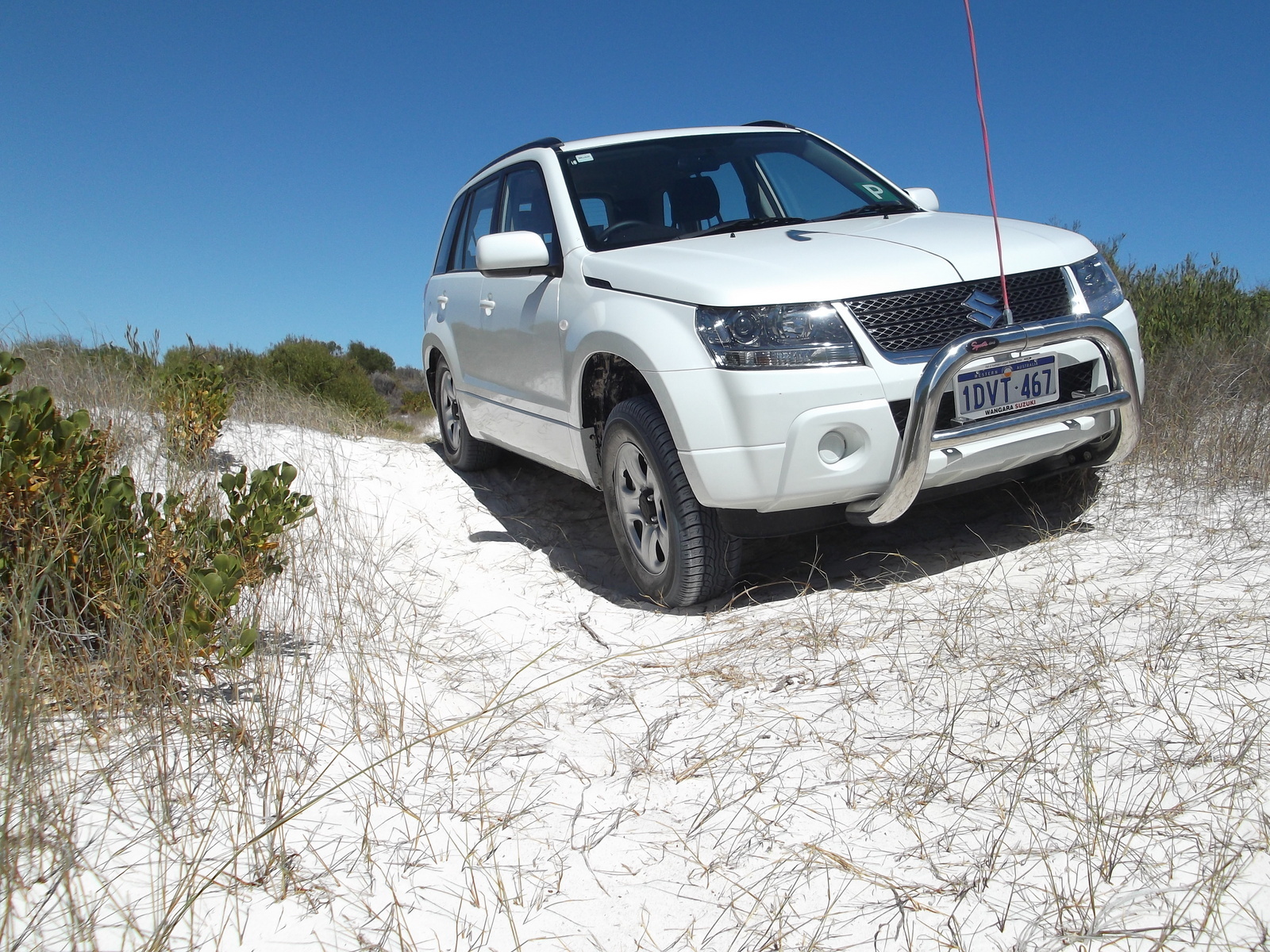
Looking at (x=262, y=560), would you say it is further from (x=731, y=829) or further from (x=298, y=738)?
(x=731, y=829)

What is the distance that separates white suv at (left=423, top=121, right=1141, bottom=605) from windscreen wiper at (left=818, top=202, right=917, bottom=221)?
1cm

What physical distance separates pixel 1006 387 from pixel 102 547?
2967mm

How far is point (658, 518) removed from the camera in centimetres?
375

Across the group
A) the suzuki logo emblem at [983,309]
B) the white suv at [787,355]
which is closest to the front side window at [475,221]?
the white suv at [787,355]

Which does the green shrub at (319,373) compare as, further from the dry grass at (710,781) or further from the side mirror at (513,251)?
the dry grass at (710,781)

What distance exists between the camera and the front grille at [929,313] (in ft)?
10.5

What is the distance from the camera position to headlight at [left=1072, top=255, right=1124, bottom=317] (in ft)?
11.6

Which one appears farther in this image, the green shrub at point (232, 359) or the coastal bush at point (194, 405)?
the green shrub at point (232, 359)

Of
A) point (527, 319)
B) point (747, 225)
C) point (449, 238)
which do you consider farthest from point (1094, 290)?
point (449, 238)

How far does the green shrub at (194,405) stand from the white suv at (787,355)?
2.26 m

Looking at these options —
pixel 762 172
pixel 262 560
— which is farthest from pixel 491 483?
pixel 262 560

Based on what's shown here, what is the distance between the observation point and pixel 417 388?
25.7 m

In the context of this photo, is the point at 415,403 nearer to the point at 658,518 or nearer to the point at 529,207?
the point at 529,207

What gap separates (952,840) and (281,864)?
139cm
